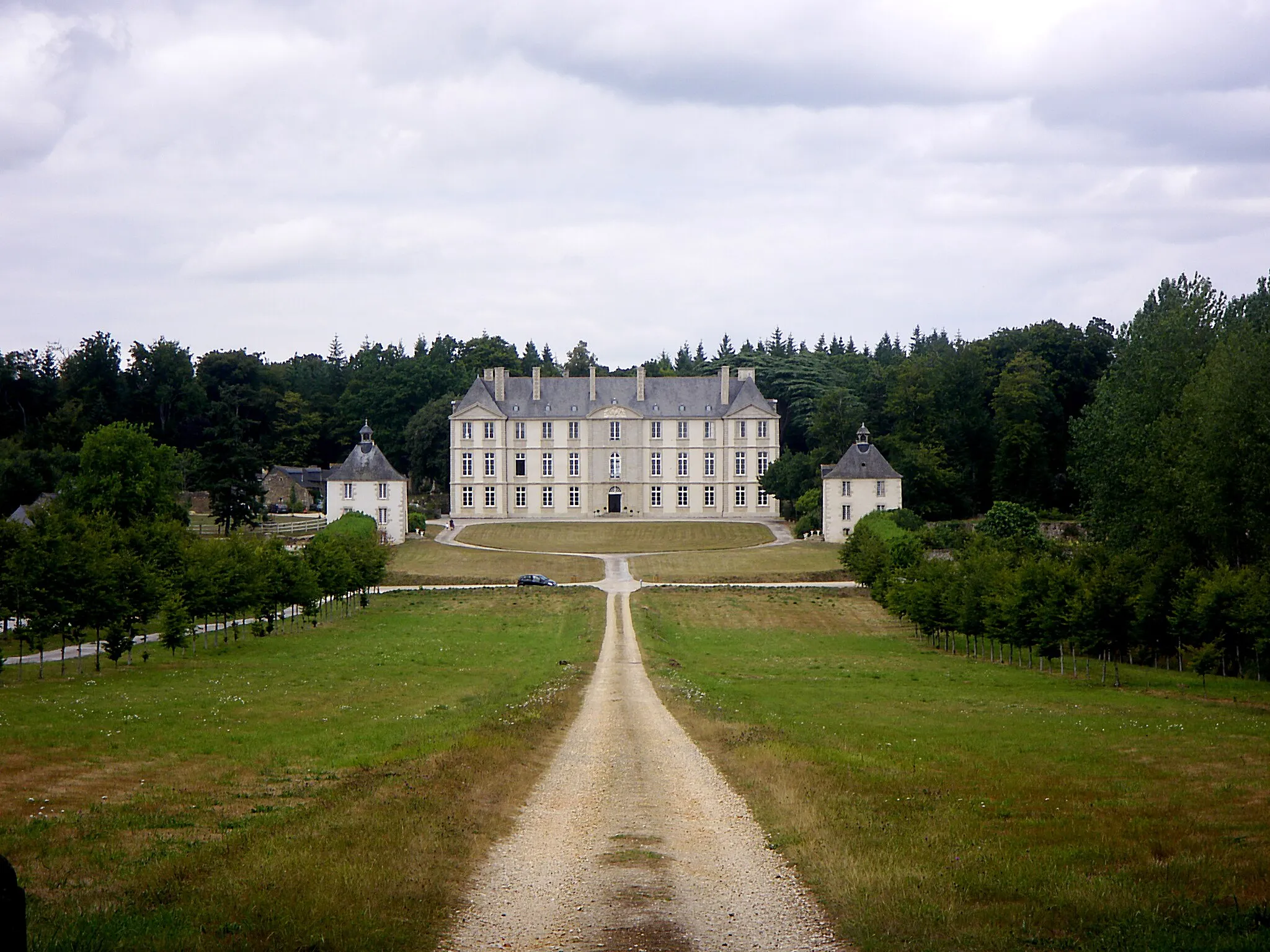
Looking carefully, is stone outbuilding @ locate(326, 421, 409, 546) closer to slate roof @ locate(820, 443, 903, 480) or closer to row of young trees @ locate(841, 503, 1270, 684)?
slate roof @ locate(820, 443, 903, 480)

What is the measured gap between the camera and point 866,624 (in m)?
44.6

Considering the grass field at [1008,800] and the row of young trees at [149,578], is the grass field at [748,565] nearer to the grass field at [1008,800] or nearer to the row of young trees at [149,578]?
the row of young trees at [149,578]

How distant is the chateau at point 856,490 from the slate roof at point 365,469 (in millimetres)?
28894

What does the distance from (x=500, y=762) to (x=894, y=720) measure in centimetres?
918

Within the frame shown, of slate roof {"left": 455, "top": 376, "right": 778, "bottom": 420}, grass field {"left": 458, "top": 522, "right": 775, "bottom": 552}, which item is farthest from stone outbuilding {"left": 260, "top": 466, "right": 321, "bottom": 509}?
grass field {"left": 458, "top": 522, "right": 775, "bottom": 552}

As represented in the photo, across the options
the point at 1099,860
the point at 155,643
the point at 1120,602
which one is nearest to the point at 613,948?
the point at 1099,860

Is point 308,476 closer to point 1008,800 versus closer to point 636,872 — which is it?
point 1008,800

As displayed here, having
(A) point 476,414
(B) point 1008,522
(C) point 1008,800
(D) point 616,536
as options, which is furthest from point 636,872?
(A) point 476,414

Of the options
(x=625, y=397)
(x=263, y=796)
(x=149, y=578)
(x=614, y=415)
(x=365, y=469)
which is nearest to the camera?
(x=263, y=796)

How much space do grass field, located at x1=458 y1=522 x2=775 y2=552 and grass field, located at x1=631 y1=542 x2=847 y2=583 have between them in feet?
12.8

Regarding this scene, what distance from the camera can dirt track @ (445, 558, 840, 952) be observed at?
880 cm

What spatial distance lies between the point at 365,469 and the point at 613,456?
23.4 m

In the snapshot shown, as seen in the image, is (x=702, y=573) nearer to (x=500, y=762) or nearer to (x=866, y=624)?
(x=866, y=624)

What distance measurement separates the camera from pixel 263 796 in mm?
13703
